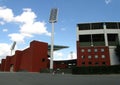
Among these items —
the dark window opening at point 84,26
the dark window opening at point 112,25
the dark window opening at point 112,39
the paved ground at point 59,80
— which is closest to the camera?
the paved ground at point 59,80

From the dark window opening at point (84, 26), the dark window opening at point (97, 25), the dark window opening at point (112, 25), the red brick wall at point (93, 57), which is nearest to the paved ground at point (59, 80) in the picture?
the red brick wall at point (93, 57)

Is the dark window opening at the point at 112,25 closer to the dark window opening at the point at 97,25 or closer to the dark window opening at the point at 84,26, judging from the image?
the dark window opening at the point at 97,25

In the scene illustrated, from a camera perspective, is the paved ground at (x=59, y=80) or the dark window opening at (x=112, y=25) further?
the dark window opening at (x=112, y=25)

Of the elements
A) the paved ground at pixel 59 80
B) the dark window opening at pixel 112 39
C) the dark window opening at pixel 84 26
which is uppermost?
the dark window opening at pixel 84 26

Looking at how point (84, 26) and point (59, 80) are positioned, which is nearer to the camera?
point (59, 80)

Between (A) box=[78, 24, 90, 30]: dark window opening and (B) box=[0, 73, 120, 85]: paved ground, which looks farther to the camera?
(A) box=[78, 24, 90, 30]: dark window opening

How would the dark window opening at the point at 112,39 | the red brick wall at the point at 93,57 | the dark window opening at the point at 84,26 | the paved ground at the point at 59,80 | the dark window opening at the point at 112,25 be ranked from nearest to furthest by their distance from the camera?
the paved ground at the point at 59,80
the red brick wall at the point at 93,57
the dark window opening at the point at 112,39
the dark window opening at the point at 112,25
the dark window opening at the point at 84,26

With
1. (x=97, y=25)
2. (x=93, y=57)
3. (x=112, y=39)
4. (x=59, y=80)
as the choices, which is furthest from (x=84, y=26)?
(x=59, y=80)

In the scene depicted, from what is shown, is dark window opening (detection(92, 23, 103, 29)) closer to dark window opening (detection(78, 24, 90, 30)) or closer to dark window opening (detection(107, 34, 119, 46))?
dark window opening (detection(78, 24, 90, 30))

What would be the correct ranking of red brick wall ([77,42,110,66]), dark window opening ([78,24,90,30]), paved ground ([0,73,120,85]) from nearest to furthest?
paved ground ([0,73,120,85])
red brick wall ([77,42,110,66])
dark window opening ([78,24,90,30])

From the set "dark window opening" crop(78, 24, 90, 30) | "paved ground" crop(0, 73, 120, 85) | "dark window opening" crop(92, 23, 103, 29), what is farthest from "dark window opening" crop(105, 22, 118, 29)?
"paved ground" crop(0, 73, 120, 85)

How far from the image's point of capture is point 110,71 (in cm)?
4134

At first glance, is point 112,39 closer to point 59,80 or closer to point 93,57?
point 93,57

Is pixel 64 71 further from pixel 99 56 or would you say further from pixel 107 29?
pixel 107 29
